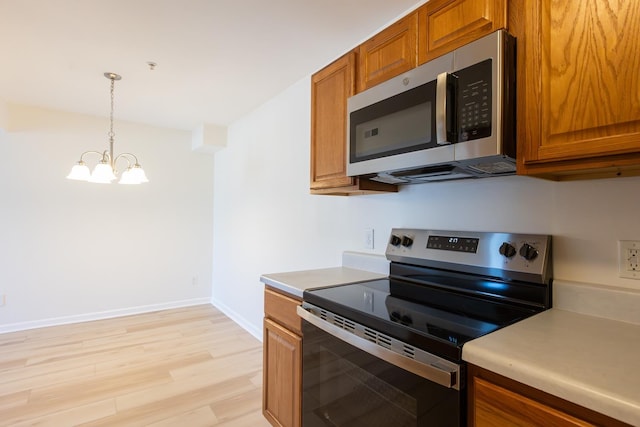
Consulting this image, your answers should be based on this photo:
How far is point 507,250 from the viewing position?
128 cm

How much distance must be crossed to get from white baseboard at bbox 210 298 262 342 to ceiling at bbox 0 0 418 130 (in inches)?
89.0

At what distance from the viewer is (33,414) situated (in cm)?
203

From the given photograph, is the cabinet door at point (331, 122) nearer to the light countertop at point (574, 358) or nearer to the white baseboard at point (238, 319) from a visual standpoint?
the light countertop at point (574, 358)

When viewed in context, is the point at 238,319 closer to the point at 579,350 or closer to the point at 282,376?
the point at 282,376

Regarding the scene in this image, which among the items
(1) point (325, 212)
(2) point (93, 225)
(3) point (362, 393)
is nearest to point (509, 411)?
(3) point (362, 393)

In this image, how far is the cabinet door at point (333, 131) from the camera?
1746 millimetres

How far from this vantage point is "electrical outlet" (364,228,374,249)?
6.57ft

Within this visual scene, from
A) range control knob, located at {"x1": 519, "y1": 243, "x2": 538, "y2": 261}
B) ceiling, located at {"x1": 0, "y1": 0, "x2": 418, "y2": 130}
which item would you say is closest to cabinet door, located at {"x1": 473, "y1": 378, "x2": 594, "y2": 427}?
range control knob, located at {"x1": 519, "y1": 243, "x2": 538, "y2": 261}

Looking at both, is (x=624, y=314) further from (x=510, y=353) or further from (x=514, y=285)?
(x=510, y=353)

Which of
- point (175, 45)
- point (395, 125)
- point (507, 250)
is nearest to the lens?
point (507, 250)

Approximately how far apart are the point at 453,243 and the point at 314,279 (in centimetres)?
72

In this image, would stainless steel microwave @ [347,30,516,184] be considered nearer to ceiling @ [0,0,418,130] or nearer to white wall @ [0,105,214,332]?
ceiling @ [0,0,418,130]

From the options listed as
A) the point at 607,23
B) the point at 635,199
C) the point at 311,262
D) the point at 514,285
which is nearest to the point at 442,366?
the point at 514,285

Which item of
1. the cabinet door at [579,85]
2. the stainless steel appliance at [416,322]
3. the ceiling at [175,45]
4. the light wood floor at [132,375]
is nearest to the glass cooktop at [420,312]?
the stainless steel appliance at [416,322]
